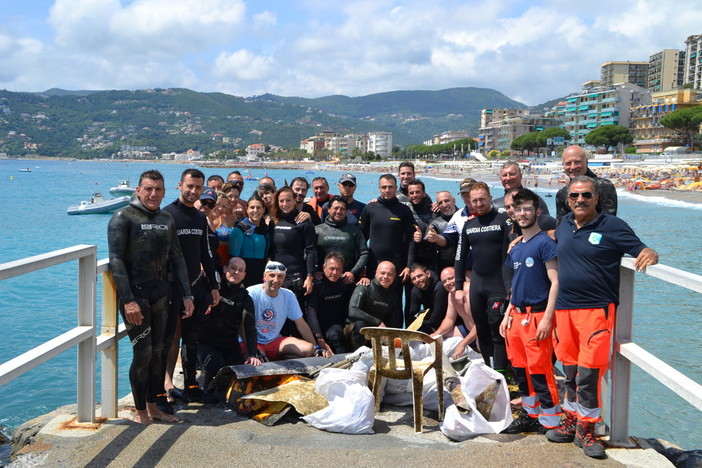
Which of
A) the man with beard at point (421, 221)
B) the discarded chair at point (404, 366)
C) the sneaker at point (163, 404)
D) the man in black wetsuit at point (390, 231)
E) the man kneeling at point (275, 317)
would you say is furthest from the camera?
the man with beard at point (421, 221)

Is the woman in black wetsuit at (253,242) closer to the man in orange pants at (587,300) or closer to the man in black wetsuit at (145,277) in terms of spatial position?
the man in black wetsuit at (145,277)

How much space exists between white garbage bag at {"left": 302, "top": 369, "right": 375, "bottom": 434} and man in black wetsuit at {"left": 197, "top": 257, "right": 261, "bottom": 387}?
1063mm

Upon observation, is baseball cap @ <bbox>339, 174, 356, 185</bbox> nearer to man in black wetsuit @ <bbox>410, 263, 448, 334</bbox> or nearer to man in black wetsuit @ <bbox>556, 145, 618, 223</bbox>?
man in black wetsuit @ <bbox>410, 263, 448, 334</bbox>

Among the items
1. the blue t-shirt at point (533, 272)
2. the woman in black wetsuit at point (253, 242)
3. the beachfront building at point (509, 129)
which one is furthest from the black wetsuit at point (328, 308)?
the beachfront building at point (509, 129)

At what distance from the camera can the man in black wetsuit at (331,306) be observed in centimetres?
592

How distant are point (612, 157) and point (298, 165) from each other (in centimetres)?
10855

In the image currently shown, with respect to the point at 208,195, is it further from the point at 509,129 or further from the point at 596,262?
the point at 509,129

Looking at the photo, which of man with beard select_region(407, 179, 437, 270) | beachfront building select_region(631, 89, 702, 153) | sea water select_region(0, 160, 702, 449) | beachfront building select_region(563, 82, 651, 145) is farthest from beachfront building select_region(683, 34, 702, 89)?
man with beard select_region(407, 179, 437, 270)

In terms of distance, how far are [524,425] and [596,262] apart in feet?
4.56

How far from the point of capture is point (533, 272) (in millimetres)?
4164

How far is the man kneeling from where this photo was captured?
17.8 feet

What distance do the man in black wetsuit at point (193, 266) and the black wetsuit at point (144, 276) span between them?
1.66 ft

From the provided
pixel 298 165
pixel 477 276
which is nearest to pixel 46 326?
pixel 477 276

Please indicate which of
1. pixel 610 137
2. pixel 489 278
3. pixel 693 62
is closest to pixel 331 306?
pixel 489 278
